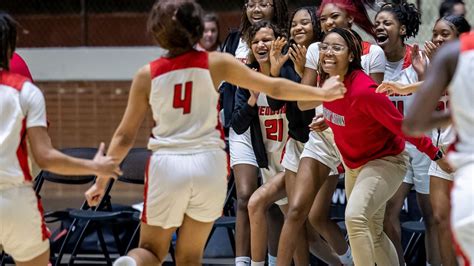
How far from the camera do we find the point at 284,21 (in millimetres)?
7570

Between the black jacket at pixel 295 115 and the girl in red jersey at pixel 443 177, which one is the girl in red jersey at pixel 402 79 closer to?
the girl in red jersey at pixel 443 177

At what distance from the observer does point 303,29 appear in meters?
7.27

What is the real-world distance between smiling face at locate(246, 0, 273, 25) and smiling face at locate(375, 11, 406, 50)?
77 cm

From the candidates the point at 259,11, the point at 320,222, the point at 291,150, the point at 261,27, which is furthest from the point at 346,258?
the point at 259,11

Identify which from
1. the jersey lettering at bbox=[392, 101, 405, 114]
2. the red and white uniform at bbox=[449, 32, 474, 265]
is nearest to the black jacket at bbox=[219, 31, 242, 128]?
the jersey lettering at bbox=[392, 101, 405, 114]

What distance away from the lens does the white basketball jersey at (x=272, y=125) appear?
7324 mm

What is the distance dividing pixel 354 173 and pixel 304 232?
0.75 metres

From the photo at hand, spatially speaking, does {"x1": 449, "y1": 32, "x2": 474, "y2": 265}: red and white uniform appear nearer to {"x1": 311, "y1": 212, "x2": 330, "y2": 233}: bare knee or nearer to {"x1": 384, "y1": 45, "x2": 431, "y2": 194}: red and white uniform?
{"x1": 311, "y1": 212, "x2": 330, "y2": 233}: bare knee

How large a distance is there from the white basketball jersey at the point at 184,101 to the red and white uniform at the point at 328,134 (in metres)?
1.67

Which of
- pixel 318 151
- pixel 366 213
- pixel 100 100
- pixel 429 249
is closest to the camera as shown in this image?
pixel 366 213

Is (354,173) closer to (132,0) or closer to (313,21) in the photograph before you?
(313,21)

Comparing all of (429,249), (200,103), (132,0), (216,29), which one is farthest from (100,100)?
(200,103)

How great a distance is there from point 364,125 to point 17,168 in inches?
88.4

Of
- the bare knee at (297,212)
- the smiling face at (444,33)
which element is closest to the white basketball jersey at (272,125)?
the bare knee at (297,212)
